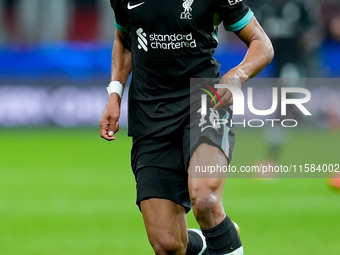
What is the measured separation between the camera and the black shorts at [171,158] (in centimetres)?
497

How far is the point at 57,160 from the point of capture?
12609mm

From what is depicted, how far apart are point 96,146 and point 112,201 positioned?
4.83 m

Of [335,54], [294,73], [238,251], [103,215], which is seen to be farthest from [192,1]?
[335,54]

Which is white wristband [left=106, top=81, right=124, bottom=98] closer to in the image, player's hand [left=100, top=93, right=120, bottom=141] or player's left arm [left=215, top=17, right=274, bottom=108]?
player's hand [left=100, top=93, right=120, bottom=141]

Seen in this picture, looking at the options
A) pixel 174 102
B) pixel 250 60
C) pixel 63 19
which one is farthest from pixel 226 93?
Answer: pixel 63 19

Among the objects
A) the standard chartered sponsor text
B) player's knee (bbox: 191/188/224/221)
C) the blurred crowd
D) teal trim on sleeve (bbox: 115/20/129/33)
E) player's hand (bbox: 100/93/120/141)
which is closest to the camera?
player's knee (bbox: 191/188/224/221)

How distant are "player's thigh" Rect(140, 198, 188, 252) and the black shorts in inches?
1.6

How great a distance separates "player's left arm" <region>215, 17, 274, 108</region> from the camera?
4746 millimetres

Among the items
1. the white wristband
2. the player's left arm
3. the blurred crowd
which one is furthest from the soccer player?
the blurred crowd

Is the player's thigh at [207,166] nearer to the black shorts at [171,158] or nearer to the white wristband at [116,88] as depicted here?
the black shorts at [171,158]

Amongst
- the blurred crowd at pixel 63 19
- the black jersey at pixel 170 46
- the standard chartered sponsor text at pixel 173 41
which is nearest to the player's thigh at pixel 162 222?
the black jersey at pixel 170 46

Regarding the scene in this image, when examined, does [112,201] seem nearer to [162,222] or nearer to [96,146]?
[162,222]

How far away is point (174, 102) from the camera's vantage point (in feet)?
16.8

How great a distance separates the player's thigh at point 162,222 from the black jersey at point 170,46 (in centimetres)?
46
